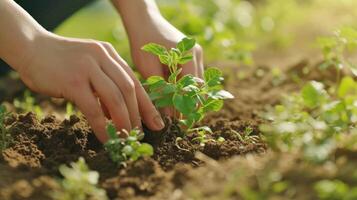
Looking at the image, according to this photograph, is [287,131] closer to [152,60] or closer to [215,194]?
[215,194]

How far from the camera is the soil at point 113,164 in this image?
1.96 m

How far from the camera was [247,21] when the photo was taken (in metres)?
5.12

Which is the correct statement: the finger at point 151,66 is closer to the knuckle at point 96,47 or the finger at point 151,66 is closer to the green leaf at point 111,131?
the knuckle at point 96,47

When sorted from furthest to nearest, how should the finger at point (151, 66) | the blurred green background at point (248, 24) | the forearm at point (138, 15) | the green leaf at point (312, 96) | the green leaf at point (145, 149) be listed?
the blurred green background at point (248, 24) → the forearm at point (138, 15) → the finger at point (151, 66) → the green leaf at point (312, 96) → the green leaf at point (145, 149)

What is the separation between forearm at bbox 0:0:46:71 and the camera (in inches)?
90.7

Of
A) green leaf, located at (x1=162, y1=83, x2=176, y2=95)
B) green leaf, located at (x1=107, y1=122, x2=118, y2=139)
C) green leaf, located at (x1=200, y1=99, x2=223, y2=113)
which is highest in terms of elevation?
green leaf, located at (x1=162, y1=83, x2=176, y2=95)

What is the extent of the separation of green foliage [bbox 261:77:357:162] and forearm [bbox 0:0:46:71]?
0.84 m

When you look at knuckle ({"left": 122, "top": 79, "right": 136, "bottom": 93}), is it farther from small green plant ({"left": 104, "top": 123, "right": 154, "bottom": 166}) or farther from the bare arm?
small green plant ({"left": 104, "top": 123, "right": 154, "bottom": 166})

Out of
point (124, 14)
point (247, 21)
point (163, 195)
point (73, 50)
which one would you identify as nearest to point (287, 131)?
point (163, 195)

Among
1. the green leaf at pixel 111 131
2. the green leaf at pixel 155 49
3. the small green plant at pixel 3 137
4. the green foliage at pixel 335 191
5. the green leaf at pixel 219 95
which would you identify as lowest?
the small green plant at pixel 3 137

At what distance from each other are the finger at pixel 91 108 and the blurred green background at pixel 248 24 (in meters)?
1.70

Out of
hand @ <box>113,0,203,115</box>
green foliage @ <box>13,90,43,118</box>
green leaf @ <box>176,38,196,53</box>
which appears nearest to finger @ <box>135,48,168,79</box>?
hand @ <box>113,0,203,115</box>

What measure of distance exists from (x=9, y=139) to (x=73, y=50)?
37 centimetres

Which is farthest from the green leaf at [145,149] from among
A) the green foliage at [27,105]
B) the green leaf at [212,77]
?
the green foliage at [27,105]
